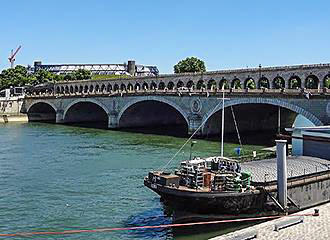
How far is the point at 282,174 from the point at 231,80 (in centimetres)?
5631

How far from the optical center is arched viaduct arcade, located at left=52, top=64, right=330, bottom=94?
6656cm

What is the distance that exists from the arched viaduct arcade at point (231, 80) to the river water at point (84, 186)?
1570 centimetres

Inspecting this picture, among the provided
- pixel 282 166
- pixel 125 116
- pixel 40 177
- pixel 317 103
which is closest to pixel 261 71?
pixel 317 103

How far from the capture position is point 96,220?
2758 cm

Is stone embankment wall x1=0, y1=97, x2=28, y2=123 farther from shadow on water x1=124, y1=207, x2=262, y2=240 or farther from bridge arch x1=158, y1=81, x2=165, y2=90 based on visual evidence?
shadow on water x1=124, y1=207, x2=262, y2=240

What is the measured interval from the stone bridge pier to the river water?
7765 millimetres

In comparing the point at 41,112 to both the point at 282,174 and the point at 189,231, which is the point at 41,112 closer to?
the point at 189,231

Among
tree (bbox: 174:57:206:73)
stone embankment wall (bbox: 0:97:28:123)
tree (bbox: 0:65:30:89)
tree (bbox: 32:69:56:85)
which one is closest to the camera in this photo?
stone embankment wall (bbox: 0:97:28:123)

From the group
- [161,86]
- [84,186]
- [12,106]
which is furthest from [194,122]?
[12,106]

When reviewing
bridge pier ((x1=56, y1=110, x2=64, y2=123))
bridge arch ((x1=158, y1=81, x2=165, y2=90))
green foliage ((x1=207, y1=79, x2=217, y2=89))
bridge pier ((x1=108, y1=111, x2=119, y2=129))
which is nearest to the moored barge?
green foliage ((x1=207, y1=79, x2=217, y2=89))

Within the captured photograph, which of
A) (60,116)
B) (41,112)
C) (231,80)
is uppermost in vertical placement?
(231,80)

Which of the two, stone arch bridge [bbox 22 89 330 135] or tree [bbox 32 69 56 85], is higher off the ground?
tree [bbox 32 69 56 85]

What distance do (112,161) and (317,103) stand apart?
25.8 meters

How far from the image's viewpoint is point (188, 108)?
3019 inches
